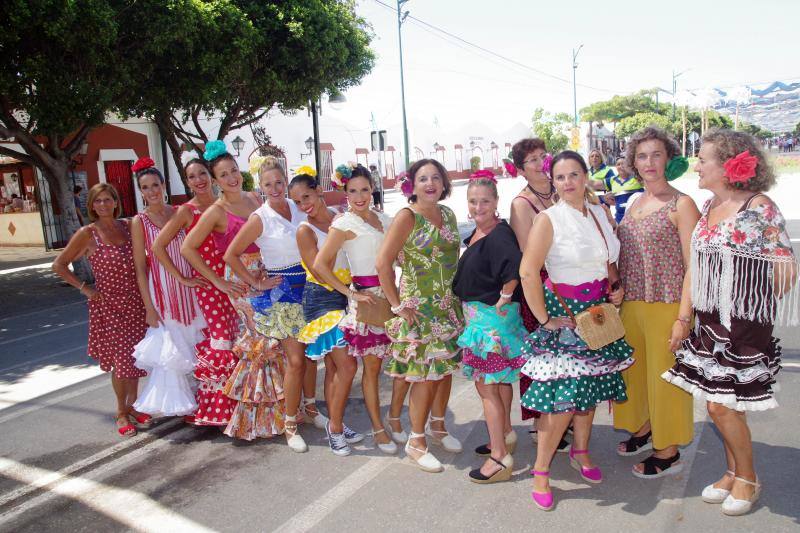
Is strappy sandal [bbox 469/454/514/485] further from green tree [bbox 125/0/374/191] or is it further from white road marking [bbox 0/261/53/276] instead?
white road marking [bbox 0/261/53/276]

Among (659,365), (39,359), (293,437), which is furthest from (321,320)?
(39,359)

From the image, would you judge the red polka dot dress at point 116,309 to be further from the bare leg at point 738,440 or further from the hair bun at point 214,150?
the bare leg at point 738,440

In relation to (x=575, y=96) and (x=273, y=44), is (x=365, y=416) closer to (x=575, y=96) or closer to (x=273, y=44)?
(x=273, y=44)

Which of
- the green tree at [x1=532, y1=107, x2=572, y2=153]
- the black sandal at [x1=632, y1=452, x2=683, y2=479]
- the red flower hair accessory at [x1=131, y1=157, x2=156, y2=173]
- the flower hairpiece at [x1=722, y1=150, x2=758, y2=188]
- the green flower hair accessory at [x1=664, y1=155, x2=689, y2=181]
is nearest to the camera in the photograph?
the flower hairpiece at [x1=722, y1=150, x2=758, y2=188]

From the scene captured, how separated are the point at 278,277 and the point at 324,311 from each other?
41 cm

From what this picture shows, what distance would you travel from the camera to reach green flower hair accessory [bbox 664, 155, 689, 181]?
3.32 m

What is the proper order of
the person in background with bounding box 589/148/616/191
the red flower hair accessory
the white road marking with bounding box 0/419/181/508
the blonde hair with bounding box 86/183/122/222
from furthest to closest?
the person in background with bounding box 589/148/616/191 < the red flower hair accessory < the blonde hair with bounding box 86/183/122/222 < the white road marking with bounding box 0/419/181/508

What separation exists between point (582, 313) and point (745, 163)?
1013 millimetres

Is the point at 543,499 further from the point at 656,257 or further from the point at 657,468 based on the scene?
Result: the point at 656,257

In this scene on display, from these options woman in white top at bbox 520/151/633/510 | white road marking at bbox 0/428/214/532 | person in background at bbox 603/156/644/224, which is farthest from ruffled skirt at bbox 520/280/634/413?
person in background at bbox 603/156/644/224

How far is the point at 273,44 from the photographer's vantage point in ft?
44.7

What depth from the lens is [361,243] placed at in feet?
12.3

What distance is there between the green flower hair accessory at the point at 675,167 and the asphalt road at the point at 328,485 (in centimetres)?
166

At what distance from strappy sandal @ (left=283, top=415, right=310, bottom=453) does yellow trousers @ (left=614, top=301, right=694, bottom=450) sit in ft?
7.05
